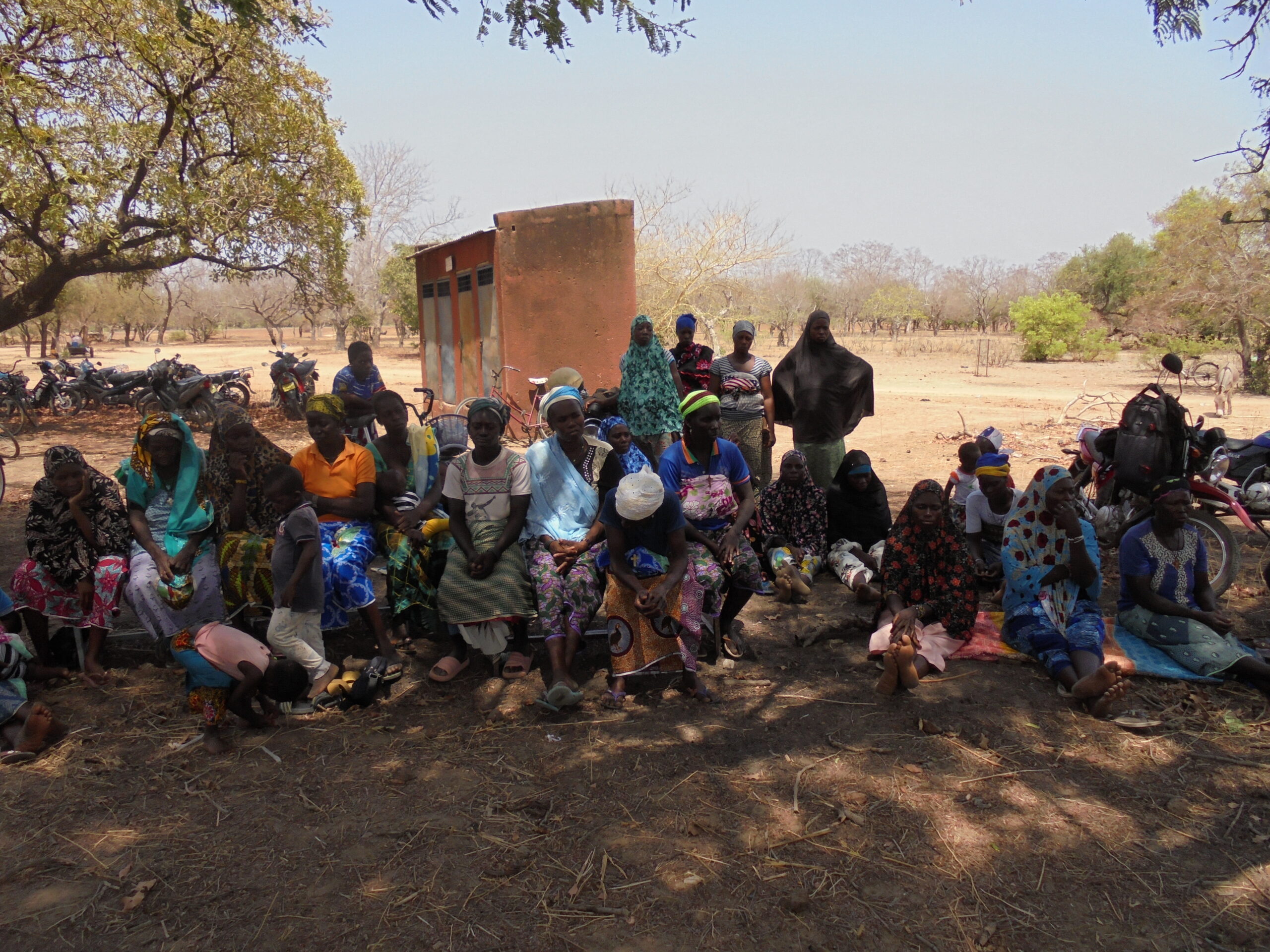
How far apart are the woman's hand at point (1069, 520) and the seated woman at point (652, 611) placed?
1836 mm

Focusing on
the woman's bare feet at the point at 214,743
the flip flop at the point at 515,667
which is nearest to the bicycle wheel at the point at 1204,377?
the flip flop at the point at 515,667

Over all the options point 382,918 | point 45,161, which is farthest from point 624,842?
point 45,161

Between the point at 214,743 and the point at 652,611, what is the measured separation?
6.52 ft

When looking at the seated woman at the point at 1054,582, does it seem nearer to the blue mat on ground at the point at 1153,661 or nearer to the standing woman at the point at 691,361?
the blue mat on ground at the point at 1153,661

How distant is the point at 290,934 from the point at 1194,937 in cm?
268

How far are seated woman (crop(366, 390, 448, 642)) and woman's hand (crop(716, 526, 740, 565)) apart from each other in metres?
1.52

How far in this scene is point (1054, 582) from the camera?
4.23 meters

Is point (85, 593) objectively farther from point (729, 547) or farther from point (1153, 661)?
point (1153, 661)

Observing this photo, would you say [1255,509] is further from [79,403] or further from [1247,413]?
[79,403]

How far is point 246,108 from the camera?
11664 millimetres

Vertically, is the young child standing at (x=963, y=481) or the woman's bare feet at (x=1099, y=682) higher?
the young child standing at (x=963, y=481)

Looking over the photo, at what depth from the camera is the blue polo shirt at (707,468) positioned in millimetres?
4656

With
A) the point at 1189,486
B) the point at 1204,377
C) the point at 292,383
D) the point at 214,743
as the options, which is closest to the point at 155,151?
the point at 292,383

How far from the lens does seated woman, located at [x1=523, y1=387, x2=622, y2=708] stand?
13.6 feet
